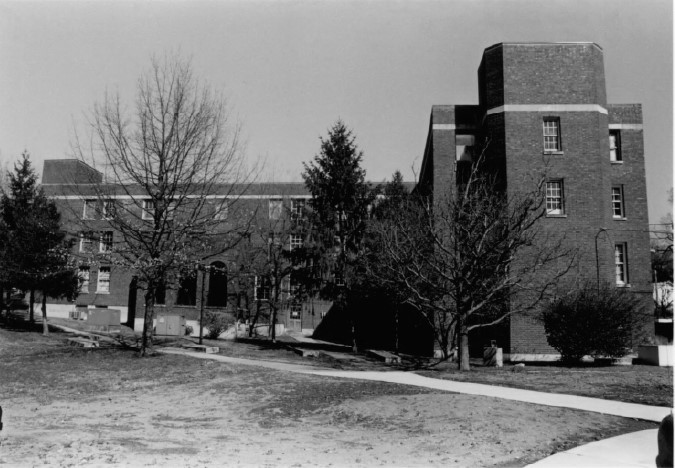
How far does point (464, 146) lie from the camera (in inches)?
1227

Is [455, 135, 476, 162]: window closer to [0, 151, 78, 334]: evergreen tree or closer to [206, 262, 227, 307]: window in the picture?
[0, 151, 78, 334]: evergreen tree

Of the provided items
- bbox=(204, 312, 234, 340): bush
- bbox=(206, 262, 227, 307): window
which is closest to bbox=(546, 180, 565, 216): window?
bbox=(204, 312, 234, 340): bush

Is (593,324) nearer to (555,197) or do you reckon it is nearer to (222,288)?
(555,197)

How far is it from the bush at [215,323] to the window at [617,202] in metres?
22.8

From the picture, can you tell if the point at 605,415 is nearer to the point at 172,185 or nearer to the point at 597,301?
the point at 597,301

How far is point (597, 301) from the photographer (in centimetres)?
2047

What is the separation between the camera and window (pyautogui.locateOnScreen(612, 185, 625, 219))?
29.0 metres

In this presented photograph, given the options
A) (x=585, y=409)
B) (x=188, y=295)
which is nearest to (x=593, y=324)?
(x=585, y=409)

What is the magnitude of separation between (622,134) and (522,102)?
5.94m

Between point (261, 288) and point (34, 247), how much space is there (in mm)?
13010

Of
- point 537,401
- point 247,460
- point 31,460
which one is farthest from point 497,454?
point 31,460

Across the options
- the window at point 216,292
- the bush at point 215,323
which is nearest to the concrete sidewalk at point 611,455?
the bush at point 215,323

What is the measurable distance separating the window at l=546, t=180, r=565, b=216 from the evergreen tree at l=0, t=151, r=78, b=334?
72.4 feet

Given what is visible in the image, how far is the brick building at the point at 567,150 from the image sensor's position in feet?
88.4
